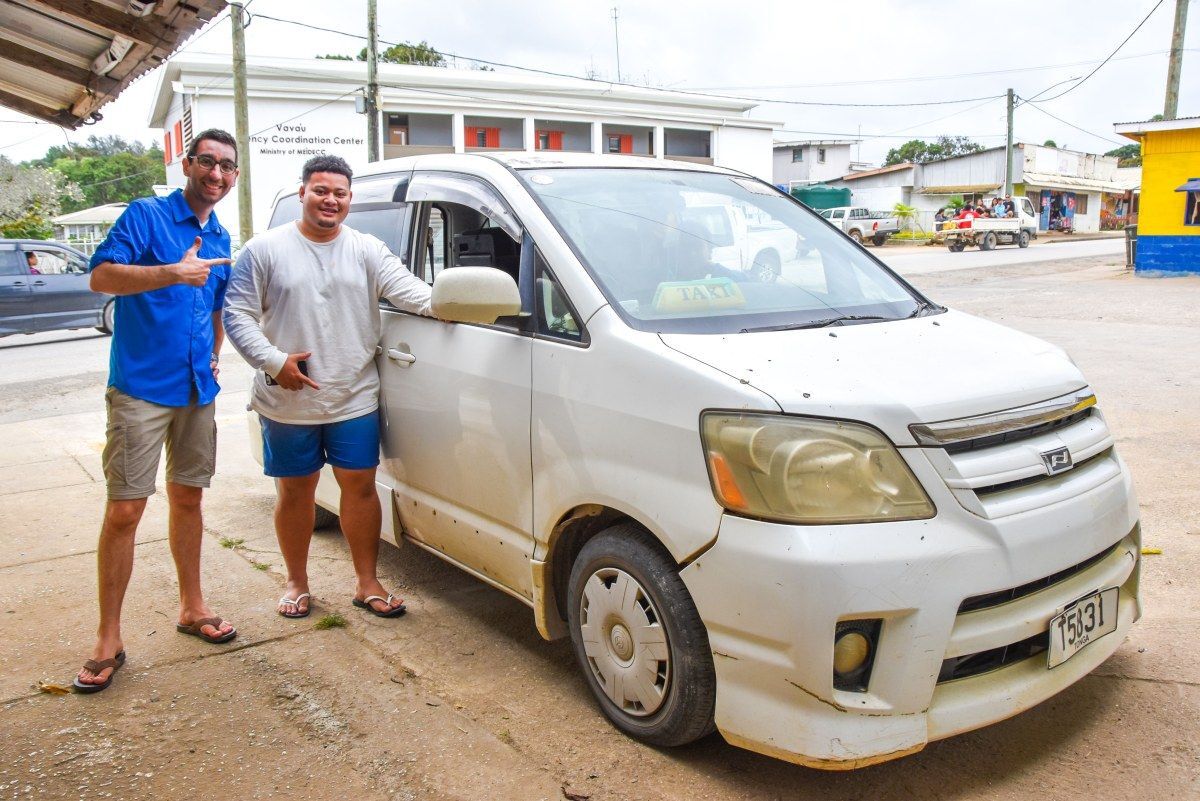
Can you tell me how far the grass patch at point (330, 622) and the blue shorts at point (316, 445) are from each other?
616mm

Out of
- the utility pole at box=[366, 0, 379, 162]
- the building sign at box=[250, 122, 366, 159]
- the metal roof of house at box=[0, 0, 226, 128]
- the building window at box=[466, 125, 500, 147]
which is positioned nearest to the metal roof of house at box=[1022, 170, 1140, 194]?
the building window at box=[466, 125, 500, 147]

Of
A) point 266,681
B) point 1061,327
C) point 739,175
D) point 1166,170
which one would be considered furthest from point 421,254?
point 1166,170

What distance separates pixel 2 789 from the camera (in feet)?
9.09

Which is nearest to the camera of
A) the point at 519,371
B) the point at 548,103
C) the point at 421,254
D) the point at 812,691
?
the point at 812,691

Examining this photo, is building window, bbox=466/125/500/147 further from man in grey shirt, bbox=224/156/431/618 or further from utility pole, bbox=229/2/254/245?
man in grey shirt, bbox=224/156/431/618

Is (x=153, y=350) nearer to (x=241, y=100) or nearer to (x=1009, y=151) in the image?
(x=241, y=100)

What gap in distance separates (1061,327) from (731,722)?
11282 mm

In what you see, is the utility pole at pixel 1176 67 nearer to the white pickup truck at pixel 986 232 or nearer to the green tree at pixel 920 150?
the white pickup truck at pixel 986 232

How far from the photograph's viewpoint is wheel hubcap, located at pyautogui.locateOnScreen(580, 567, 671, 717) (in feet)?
9.01

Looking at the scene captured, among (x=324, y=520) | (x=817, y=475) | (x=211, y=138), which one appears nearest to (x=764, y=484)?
(x=817, y=475)

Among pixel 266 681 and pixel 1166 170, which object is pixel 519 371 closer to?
pixel 266 681

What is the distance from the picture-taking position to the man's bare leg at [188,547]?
3707 mm

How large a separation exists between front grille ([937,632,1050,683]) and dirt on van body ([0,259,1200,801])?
37 centimetres

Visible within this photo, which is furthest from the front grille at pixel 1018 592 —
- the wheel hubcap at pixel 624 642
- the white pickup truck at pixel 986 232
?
the white pickup truck at pixel 986 232
